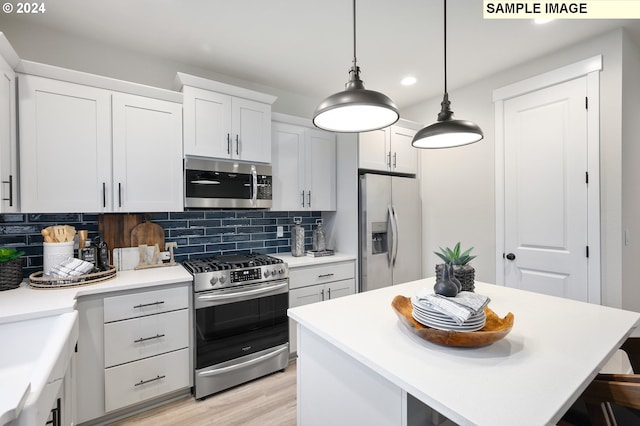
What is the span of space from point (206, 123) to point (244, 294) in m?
1.42

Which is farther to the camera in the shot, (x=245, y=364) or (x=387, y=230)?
(x=387, y=230)

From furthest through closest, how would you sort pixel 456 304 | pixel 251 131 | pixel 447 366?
pixel 251 131 → pixel 456 304 → pixel 447 366

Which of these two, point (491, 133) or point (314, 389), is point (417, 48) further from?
point (314, 389)

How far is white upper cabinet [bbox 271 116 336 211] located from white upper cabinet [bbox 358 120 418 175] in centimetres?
41

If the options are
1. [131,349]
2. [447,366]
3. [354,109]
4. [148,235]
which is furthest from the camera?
[148,235]

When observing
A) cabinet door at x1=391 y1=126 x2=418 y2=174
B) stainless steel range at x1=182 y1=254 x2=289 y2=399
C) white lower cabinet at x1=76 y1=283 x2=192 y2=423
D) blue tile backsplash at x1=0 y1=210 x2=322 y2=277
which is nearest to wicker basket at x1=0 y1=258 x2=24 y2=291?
blue tile backsplash at x1=0 y1=210 x2=322 y2=277

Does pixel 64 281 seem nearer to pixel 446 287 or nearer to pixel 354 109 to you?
pixel 354 109

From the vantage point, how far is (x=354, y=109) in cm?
139

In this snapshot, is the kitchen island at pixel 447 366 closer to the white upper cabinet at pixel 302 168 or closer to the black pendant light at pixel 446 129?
the black pendant light at pixel 446 129

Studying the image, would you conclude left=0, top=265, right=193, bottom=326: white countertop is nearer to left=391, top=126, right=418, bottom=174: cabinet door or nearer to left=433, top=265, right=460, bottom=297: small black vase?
left=433, top=265, right=460, bottom=297: small black vase

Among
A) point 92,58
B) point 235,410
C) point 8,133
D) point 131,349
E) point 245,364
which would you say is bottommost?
point 235,410

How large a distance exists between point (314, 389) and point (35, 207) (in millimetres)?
2070

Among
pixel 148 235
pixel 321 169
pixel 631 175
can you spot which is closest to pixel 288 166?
pixel 321 169

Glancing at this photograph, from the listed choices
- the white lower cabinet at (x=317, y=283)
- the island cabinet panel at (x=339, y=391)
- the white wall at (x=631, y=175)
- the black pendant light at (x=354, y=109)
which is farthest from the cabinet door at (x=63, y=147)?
the white wall at (x=631, y=175)
